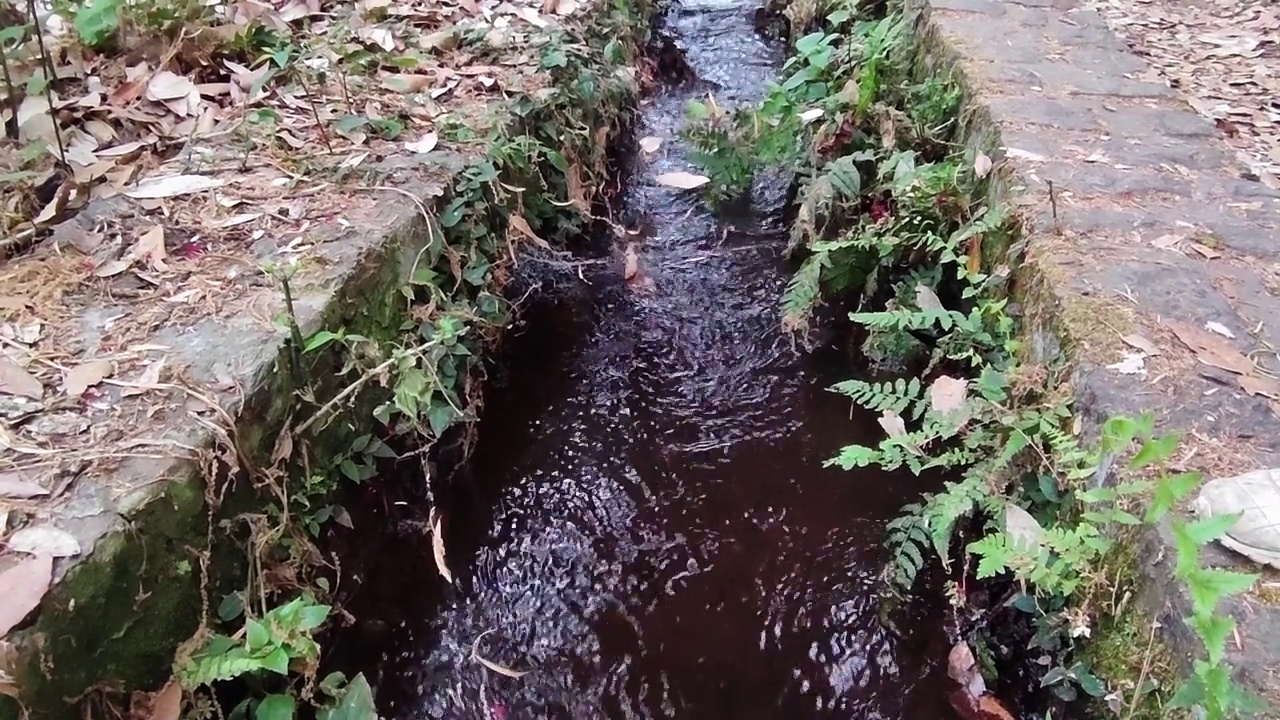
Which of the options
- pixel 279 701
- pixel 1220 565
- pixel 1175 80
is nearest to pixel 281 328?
pixel 279 701

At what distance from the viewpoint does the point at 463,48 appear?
3844 mm

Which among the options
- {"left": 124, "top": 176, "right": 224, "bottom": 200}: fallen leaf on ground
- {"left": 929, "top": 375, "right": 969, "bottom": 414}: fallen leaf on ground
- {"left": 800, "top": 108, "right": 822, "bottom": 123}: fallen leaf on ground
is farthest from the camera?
{"left": 800, "top": 108, "right": 822, "bottom": 123}: fallen leaf on ground

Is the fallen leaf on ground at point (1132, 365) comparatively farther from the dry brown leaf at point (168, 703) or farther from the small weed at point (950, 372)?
the dry brown leaf at point (168, 703)

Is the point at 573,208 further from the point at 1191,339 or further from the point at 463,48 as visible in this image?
the point at 1191,339

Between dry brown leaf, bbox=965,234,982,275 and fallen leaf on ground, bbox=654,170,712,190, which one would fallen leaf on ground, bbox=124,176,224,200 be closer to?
fallen leaf on ground, bbox=654,170,712,190

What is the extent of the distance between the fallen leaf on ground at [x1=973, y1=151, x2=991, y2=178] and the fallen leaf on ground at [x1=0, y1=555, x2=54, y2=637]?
9.06 feet

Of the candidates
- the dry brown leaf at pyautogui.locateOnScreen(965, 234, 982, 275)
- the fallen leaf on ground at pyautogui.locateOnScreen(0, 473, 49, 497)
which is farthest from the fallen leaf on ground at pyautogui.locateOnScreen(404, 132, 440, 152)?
the dry brown leaf at pyautogui.locateOnScreen(965, 234, 982, 275)

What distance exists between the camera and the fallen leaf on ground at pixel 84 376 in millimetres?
1967

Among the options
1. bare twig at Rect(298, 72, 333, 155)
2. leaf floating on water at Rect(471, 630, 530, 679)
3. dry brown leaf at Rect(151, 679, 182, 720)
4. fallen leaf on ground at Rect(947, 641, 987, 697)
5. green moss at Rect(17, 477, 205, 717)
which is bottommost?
leaf floating on water at Rect(471, 630, 530, 679)

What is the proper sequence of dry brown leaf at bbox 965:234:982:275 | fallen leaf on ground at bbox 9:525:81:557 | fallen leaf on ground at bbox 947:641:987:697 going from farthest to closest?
dry brown leaf at bbox 965:234:982:275, fallen leaf on ground at bbox 947:641:987:697, fallen leaf on ground at bbox 9:525:81:557

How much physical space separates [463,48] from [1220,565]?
327 cm

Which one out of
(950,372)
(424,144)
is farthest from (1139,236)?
(424,144)

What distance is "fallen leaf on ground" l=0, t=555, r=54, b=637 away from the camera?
1.50 metres

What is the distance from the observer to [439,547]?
2.51m
